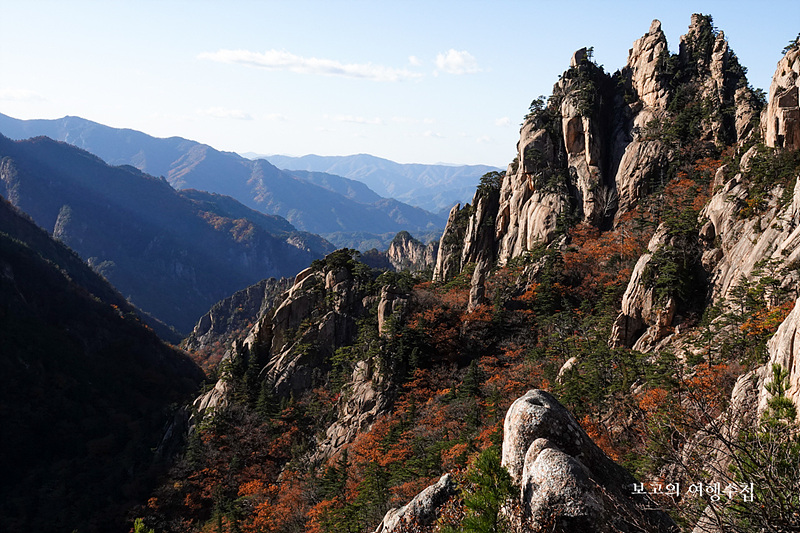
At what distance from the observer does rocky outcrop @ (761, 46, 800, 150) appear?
101ft

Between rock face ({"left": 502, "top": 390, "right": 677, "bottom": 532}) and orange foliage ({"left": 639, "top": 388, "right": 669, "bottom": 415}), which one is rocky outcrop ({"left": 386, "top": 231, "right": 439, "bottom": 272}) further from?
rock face ({"left": 502, "top": 390, "right": 677, "bottom": 532})

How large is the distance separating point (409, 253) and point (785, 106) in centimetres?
14154

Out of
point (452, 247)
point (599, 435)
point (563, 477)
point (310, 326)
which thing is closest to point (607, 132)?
point (452, 247)

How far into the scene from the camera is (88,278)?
401ft

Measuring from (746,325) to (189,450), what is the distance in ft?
140

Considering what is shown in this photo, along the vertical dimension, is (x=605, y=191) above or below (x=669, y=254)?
above

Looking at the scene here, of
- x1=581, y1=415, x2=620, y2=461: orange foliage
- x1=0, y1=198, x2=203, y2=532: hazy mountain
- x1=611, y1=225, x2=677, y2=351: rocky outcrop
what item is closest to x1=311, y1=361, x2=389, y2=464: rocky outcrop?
x1=581, y1=415, x2=620, y2=461: orange foliage

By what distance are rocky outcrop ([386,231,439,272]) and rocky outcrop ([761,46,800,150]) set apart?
11981 cm

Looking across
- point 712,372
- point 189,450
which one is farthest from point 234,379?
point 712,372

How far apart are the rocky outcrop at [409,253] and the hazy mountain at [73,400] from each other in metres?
77.7

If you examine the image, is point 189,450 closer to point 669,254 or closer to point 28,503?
point 28,503

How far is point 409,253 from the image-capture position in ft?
563

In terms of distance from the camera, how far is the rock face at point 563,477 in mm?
8914

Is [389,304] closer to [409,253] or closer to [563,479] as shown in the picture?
[563,479]
